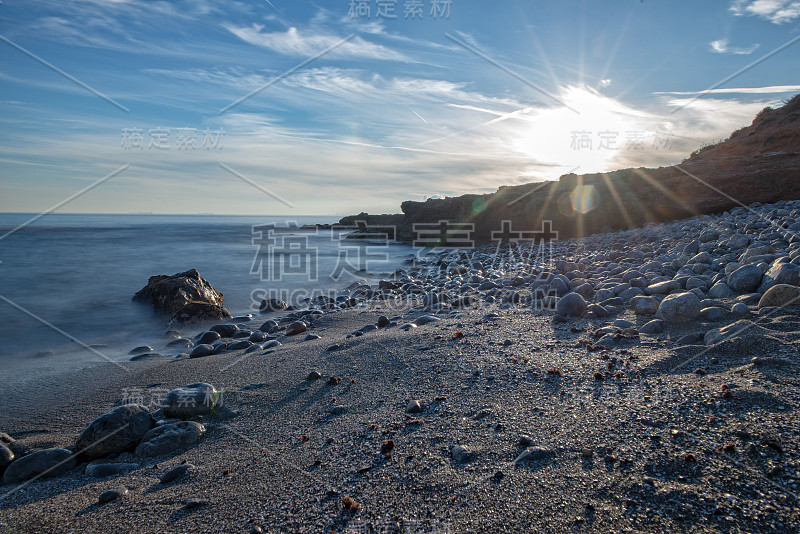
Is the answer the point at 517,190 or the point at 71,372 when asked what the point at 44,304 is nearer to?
the point at 71,372

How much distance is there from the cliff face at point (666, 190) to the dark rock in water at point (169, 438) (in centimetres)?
1409

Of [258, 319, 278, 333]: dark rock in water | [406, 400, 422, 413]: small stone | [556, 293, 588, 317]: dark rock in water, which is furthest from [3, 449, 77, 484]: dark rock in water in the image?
[556, 293, 588, 317]: dark rock in water

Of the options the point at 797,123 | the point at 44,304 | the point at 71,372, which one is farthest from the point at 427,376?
the point at 797,123

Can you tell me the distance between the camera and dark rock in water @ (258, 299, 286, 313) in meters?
8.12

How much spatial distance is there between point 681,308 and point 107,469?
169 inches

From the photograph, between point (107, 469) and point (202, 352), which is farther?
point (202, 352)

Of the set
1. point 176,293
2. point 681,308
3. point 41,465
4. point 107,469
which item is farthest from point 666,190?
point 41,465

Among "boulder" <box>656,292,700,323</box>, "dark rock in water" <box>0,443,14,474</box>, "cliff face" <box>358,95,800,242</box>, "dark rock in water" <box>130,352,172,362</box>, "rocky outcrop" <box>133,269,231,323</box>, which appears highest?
"cliff face" <box>358,95,800,242</box>

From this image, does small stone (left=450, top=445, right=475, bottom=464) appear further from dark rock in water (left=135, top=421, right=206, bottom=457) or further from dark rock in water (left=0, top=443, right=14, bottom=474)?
dark rock in water (left=0, top=443, right=14, bottom=474)

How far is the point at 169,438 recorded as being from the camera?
2.60 meters

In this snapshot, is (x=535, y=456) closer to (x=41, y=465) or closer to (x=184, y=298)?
(x=41, y=465)

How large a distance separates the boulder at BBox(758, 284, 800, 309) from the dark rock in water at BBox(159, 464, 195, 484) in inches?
167

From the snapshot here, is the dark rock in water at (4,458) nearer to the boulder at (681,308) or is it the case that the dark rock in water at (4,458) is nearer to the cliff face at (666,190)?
the boulder at (681,308)

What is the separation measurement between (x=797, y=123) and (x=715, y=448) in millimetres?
19144
